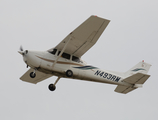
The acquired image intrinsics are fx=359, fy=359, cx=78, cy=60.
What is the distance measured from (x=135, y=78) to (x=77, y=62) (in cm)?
317

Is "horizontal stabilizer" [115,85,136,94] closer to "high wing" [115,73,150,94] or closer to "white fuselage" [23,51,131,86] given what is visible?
"high wing" [115,73,150,94]

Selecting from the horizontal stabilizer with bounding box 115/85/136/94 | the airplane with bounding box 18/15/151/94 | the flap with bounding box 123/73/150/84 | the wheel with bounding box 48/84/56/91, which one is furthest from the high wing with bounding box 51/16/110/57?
the horizontal stabilizer with bounding box 115/85/136/94

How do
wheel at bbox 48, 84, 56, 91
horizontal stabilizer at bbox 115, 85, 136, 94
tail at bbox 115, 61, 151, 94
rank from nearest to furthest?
tail at bbox 115, 61, 151, 94, wheel at bbox 48, 84, 56, 91, horizontal stabilizer at bbox 115, 85, 136, 94

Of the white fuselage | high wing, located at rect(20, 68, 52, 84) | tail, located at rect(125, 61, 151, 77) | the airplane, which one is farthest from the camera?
high wing, located at rect(20, 68, 52, 84)

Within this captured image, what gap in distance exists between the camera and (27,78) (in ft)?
70.0

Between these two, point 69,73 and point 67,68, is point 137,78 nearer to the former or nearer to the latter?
point 69,73

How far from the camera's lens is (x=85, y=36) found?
17531 mm

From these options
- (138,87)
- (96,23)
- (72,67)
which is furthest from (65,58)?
(138,87)

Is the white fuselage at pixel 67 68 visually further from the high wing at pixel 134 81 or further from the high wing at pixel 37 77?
the high wing at pixel 37 77

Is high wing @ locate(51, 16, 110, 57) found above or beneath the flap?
above

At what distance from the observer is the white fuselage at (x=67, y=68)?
17.9m

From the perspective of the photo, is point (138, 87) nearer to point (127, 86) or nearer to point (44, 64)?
point (127, 86)

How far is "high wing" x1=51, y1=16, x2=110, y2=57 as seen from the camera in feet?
54.3

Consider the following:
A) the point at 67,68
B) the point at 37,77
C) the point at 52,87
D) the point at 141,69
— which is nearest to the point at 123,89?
the point at 141,69
